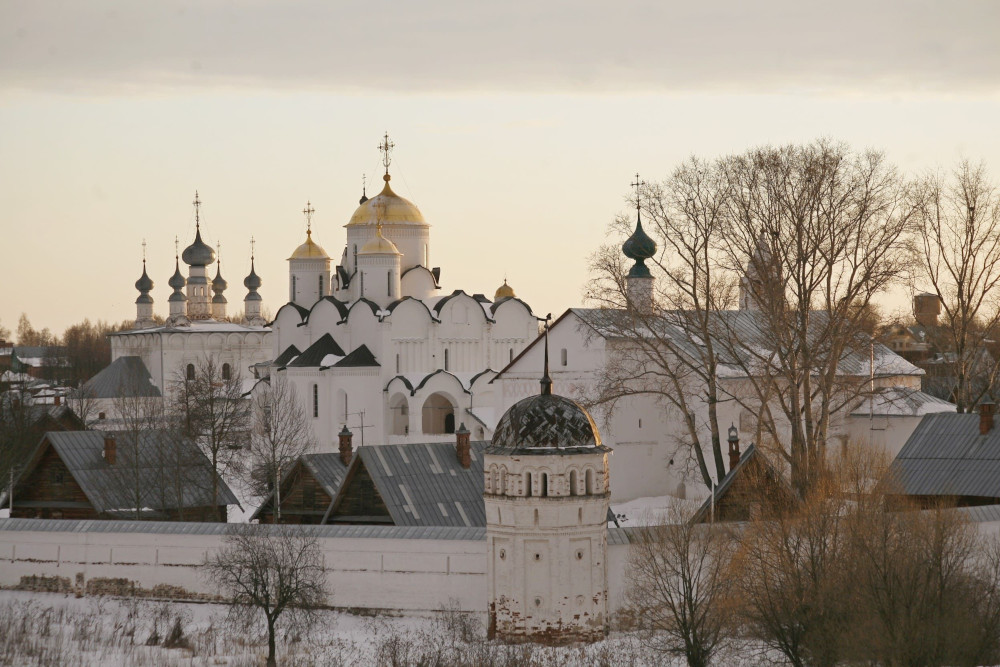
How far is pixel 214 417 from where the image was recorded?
98.7 feet

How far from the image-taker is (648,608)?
1903cm

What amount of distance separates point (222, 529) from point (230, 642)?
1.84 m

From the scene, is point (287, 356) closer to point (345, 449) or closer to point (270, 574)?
point (345, 449)

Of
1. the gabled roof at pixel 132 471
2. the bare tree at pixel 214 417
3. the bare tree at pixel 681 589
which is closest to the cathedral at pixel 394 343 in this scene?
the bare tree at pixel 214 417

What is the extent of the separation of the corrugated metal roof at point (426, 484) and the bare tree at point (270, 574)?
202 cm

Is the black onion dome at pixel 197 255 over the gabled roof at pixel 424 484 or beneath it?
over

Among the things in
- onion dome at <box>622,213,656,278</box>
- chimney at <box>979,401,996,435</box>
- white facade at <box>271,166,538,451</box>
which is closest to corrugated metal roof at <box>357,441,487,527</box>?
chimney at <box>979,401,996,435</box>

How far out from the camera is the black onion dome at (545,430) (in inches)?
736

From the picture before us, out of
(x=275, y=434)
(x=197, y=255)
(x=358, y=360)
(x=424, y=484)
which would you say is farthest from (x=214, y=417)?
(x=197, y=255)

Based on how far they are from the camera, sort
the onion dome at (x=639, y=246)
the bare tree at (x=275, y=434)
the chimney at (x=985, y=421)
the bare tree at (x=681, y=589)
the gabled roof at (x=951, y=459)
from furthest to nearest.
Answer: the onion dome at (x=639, y=246) < the bare tree at (x=275, y=434) < the chimney at (x=985, y=421) < the gabled roof at (x=951, y=459) < the bare tree at (x=681, y=589)

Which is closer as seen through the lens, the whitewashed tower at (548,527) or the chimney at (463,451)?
the whitewashed tower at (548,527)

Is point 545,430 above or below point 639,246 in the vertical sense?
below

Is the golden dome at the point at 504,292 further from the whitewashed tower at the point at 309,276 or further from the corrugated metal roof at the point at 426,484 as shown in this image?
the corrugated metal roof at the point at 426,484

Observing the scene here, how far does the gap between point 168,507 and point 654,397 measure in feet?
38.6
